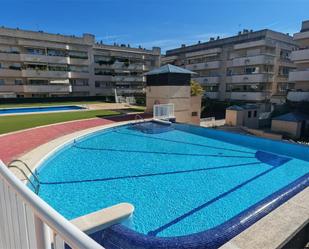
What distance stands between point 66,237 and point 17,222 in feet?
3.35

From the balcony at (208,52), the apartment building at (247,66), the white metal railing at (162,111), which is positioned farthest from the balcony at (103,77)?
the white metal railing at (162,111)

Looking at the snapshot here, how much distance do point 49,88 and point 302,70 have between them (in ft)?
122

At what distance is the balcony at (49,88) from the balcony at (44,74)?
5.40 ft

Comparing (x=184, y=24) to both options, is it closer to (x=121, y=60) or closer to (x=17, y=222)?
(x=17, y=222)

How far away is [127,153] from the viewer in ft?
36.3

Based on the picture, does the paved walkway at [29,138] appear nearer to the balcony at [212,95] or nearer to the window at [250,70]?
the window at [250,70]

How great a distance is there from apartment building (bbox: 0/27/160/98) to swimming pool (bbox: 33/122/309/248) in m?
29.9

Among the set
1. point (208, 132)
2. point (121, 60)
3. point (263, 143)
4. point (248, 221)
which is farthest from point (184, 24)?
point (121, 60)

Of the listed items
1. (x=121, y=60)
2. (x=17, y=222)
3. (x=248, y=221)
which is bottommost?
(x=248, y=221)

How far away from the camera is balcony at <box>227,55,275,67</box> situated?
3316 cm

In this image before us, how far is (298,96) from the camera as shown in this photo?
87.7 ft

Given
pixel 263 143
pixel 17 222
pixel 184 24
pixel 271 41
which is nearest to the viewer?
pixel 17 222

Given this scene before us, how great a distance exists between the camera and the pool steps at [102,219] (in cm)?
379

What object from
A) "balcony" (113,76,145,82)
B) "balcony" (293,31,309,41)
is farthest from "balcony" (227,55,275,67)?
"balcony" (113,76,145,82)
